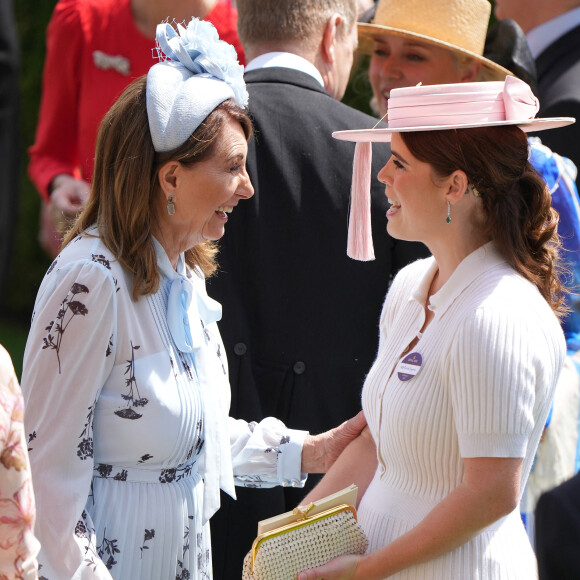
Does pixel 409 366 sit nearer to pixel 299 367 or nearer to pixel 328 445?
pixel 328 445

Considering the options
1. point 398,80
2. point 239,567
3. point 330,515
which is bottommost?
point 239,567

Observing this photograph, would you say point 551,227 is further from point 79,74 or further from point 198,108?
point 79,74

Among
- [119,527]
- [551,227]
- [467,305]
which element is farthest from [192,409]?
[551,227]

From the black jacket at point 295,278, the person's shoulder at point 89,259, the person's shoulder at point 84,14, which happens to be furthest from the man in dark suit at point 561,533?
the person's shoulder at point 84,14

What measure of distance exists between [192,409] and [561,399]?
1219 millimetres

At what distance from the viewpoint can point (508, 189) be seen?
229 centimetres

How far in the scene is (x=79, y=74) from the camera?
14.0ft

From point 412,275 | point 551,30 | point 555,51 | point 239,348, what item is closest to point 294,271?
point 239,348

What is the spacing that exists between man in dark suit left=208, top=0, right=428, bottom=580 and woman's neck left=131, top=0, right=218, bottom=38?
82 centimetres

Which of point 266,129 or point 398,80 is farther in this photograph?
point 398,80

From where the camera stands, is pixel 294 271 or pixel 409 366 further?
pixel 294 271

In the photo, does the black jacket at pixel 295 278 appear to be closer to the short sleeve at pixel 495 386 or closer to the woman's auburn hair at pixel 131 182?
the woman's auburn hair at pixel 131 182

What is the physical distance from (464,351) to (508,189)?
1.32 feet

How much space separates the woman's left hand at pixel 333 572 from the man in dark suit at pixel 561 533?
0.77 metres
